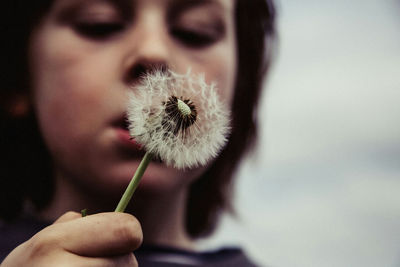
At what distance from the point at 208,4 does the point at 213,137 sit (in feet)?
1.41

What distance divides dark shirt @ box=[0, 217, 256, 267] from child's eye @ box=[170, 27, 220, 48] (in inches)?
16.4

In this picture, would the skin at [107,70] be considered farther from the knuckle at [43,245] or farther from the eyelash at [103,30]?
the knuckle at [43,245]

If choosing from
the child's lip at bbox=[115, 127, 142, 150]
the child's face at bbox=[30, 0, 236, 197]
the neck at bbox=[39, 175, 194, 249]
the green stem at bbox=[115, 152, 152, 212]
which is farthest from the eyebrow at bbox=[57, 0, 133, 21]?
the green stem at bbox=[115, 152, 152, 212]

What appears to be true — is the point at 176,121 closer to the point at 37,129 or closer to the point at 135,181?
the point at 135,181

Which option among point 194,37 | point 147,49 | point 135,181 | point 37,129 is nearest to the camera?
point 135,181

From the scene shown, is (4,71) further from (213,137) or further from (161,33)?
(213,137)

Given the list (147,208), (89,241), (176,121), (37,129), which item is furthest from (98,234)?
(37,129)

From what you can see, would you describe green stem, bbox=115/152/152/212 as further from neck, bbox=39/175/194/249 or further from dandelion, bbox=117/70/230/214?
neck, bbox=39/175/194/249

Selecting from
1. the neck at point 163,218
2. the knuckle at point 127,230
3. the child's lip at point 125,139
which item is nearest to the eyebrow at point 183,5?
the child's lip at point 125,139

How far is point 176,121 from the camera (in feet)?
1.34

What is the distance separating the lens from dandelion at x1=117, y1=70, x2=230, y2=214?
0.41 m

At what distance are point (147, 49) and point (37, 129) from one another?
38 centimetres

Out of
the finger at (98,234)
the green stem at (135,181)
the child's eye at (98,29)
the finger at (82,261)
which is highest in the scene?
the child's eye at (98,29)

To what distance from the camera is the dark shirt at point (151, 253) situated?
762 mm
